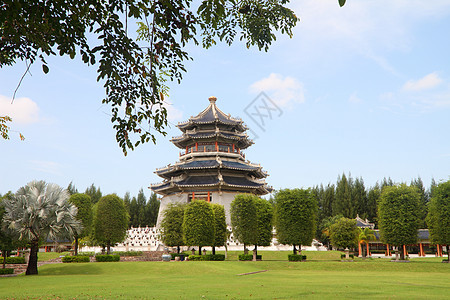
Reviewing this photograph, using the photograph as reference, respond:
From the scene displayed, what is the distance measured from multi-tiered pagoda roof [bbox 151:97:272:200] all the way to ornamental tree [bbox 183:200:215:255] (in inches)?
633

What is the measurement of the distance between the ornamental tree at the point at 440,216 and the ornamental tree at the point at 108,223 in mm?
35428

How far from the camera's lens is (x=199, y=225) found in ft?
145

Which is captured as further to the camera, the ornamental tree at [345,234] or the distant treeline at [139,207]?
the distant treeline at [139,207]

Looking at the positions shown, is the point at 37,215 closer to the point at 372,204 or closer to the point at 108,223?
the point at 108,223

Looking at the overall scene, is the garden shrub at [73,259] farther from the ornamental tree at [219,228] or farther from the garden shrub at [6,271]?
the ornamental tree at [219,228]

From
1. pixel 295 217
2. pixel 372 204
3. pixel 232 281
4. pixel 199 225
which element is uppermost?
pixel 372 204

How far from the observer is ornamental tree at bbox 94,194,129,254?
45.5 m

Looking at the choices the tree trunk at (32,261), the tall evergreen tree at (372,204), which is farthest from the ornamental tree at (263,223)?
the tall evergreen tree at (372,204)

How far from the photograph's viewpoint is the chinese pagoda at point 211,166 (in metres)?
63.2

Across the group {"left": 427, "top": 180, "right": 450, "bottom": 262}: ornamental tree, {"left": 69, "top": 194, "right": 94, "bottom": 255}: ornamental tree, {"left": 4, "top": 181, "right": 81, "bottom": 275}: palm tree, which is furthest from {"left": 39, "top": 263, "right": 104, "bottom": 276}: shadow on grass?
{"left": 427, "top": 180, "right": 450, "bottom": 262}: ornamental tree

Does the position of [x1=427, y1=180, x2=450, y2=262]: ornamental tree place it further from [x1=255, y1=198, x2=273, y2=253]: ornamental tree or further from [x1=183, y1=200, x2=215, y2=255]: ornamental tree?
[x1=183, y1=200, x2=215, y2=255]: ornamental tree

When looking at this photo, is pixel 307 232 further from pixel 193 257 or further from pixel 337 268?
pixel 193 257

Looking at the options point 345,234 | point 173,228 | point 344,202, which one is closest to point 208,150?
point 173,228

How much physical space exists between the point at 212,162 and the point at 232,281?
126 ft
